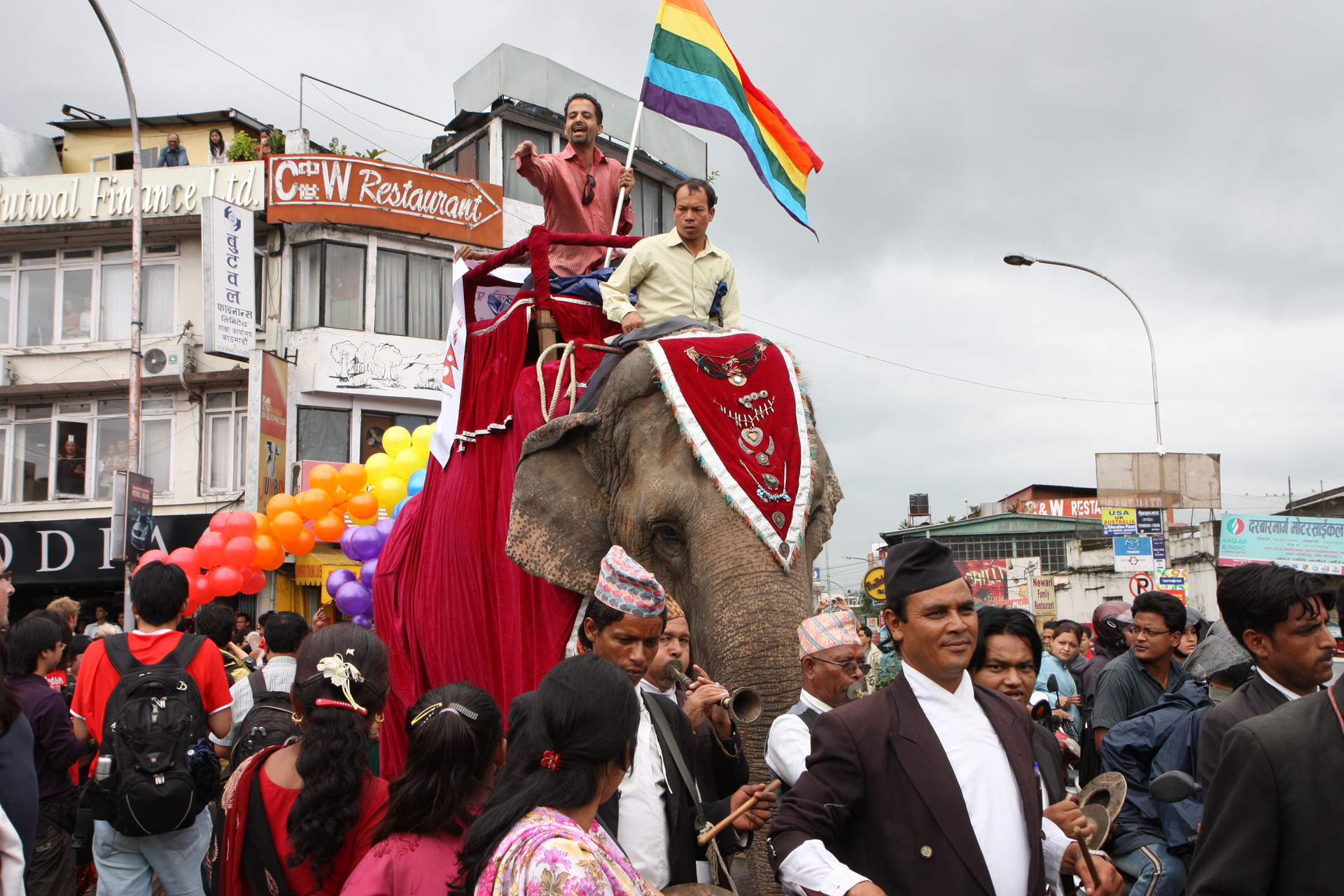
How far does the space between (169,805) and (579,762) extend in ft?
9.57

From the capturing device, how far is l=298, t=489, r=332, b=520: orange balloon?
1401cm

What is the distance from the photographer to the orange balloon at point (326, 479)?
14.1 meters

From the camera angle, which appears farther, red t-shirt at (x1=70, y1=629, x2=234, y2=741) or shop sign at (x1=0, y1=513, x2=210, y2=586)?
shop sign at (x1=0, y1=513, x2=210, y2=586)

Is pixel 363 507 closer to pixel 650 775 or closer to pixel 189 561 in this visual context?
pixel 189 561

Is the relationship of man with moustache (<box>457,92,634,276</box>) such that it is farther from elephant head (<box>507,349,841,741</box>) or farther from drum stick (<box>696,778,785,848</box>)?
drum stick (<box>696,778,785,848</box>)

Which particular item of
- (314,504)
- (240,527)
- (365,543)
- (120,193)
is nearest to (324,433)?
(120,193)

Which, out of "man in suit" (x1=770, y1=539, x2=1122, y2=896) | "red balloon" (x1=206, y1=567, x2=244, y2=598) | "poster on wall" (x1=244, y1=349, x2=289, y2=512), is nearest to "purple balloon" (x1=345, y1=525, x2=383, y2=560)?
"red balloon" (x1=206, y1=567, x2=244, y2=598)

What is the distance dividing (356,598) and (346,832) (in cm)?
1050

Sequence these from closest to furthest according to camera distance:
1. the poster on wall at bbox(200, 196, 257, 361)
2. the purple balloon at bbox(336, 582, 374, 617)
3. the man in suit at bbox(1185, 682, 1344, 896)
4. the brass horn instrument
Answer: the man in suit at bbox(1185, 682, 1344, 896) → the brass horn instrument → the purple balloon at bbox(336, 582, 374, 617) → the poster on wall at bbox(200, 196, 257, 361)

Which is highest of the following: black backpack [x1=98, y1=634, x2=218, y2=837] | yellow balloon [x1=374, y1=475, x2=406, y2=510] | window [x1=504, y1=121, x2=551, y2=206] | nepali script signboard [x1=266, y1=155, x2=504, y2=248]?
window [x1=504, y1=121, x2=551, y2=206]

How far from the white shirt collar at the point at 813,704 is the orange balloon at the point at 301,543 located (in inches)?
462

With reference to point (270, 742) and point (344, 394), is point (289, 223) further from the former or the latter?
point (270, 742)

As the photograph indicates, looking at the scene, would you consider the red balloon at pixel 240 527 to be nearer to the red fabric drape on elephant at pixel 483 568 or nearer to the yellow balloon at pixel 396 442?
the yellow balloon at pixel 396 442

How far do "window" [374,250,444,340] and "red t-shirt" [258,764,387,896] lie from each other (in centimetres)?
1939
